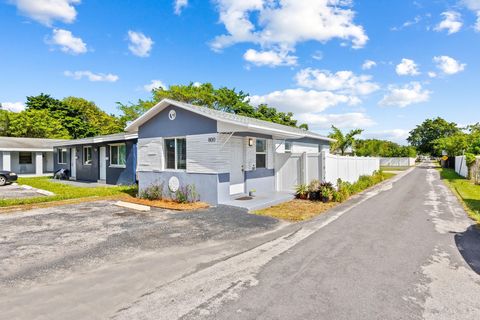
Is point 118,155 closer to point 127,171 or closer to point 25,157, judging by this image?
point 127,171

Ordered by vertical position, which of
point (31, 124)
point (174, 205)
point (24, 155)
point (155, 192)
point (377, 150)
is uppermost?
point (31, 124)

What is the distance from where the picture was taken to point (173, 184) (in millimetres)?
11062

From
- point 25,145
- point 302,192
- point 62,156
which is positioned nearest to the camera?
point 302,192

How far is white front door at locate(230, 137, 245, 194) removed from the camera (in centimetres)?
1058

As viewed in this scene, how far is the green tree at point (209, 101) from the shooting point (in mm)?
31594

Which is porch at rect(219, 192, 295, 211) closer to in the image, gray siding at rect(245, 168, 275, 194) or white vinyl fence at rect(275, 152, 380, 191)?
gray siding at rect(245, 168, 275, 194)

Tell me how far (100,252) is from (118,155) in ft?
42.4

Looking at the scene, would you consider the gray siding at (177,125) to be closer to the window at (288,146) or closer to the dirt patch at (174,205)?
the dirt patch at (174,205)

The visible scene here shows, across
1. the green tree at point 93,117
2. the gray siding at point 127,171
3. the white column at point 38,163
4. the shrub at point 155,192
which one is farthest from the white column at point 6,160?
the shrub at point 155,192

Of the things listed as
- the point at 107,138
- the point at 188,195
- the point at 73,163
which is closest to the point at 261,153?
the point at 188,195

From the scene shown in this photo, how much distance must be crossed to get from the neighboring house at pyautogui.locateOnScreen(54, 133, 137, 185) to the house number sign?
5231mm

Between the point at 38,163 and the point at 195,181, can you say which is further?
the point at 38,163

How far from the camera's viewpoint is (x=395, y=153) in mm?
53094

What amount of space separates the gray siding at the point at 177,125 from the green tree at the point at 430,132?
69.0 meters
